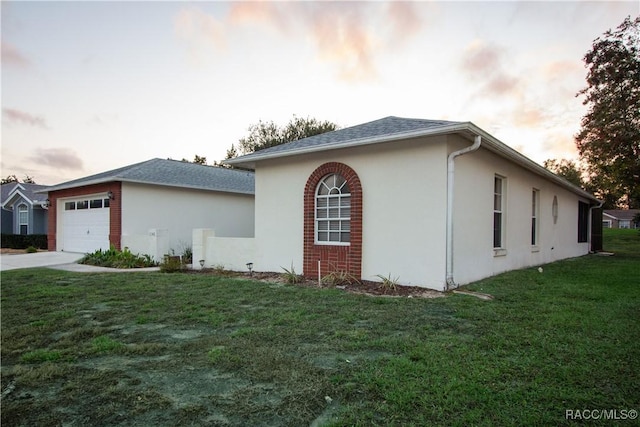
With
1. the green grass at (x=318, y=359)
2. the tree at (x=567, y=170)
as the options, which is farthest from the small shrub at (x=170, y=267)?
the tree at (x=567, y=170)

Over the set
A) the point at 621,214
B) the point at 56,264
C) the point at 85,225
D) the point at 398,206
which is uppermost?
the point at 621,214

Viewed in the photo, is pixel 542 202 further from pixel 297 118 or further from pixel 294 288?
pixel 297 118

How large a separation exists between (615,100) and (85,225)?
22.2 metres

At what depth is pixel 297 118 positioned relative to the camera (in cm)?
3681

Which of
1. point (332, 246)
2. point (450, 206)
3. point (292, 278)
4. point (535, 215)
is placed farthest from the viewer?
point (535, 215)

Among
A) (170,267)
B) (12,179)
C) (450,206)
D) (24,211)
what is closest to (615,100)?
(450,206)

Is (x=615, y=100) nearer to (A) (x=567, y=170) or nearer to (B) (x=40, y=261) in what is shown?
(B) (x=40, y=261)

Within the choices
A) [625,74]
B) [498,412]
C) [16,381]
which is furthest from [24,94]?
[625,74]

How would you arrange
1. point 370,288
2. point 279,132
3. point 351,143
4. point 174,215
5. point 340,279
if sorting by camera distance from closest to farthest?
point 370,288 < point 351,143 < point 340,279 < point 174,215 < point 279,132

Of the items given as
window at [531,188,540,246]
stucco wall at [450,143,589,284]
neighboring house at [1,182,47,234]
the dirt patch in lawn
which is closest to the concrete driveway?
the dirt patch in lawn

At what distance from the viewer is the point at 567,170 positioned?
4253 centimetres

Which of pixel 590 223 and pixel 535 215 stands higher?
pixel 535 215

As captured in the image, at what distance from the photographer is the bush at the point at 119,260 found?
11969 mm

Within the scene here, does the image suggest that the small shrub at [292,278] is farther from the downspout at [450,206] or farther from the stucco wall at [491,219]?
the stucco wall at [491,219]
